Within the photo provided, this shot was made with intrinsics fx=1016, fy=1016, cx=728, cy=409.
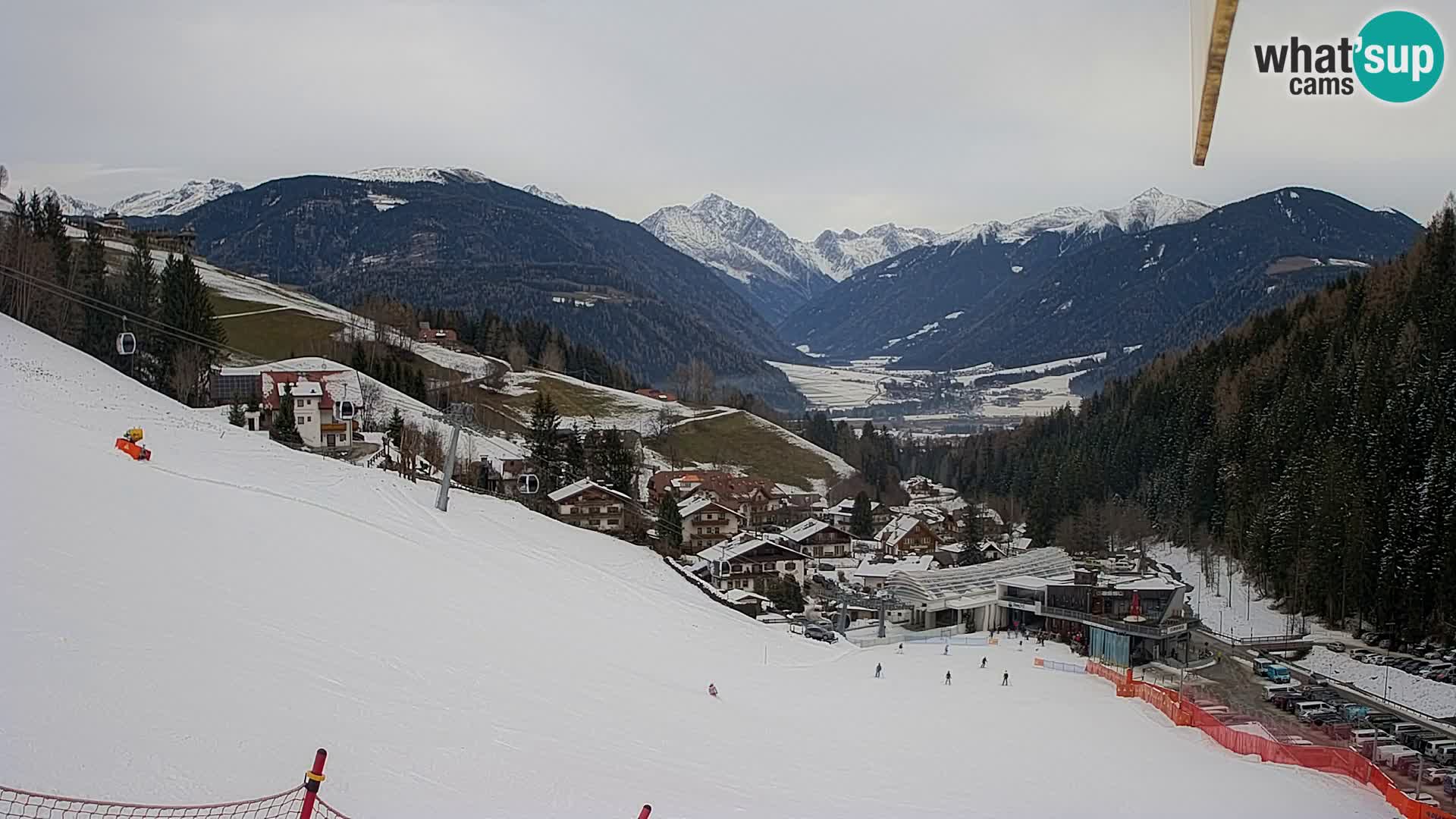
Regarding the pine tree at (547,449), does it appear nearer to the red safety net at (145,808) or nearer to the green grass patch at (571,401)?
the green grass patch at (571,401)

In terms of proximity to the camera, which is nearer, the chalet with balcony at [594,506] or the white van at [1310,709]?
the white van at [1310,709]

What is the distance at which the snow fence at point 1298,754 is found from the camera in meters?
14.6

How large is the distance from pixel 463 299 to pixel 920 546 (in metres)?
135

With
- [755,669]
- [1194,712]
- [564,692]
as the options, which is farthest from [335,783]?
[1194,712]

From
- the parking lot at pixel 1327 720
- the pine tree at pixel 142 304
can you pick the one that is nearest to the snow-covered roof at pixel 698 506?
the pine tree at pixel 142 304

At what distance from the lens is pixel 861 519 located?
61000 mm

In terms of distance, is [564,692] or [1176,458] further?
[1176,458]

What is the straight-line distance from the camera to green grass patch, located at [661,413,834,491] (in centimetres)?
7969

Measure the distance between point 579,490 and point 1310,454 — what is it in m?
31.1

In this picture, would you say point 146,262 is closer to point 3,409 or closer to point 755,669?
point 3,409

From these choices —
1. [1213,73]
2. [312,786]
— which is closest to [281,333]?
[312,786]

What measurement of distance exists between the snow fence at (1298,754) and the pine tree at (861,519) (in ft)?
125

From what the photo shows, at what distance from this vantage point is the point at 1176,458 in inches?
2350

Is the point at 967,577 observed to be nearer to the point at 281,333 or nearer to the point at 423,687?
the point at 423,687
